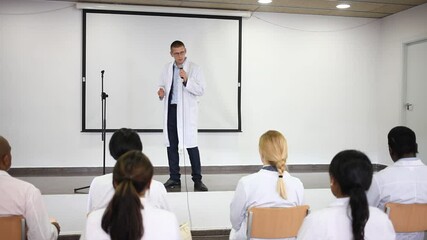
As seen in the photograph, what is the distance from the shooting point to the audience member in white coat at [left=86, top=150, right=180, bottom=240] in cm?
144

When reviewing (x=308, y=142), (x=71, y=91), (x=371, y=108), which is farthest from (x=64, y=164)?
(x=371, y=108)

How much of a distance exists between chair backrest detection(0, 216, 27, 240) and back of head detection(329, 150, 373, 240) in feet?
4.45

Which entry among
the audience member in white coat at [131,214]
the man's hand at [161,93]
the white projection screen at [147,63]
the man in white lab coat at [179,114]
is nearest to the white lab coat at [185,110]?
the man in white lab coat at [179,114]

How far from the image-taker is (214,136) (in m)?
6.42

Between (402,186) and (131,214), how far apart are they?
A: 156 centimetres

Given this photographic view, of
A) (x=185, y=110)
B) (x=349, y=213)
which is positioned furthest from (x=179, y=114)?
(x=349, y=213)

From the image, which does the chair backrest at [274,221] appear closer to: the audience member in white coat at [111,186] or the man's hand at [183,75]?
the audience member in white coat at [111,186]

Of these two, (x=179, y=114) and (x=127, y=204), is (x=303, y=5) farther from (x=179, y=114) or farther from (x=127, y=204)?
(x=127, y=204)

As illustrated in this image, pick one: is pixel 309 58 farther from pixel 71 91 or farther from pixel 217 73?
pixel 71 91

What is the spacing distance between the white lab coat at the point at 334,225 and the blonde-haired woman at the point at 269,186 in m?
0.69

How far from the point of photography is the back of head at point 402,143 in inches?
95.7

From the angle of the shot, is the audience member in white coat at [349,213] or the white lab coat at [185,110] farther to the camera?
the white lab coat at [185,110]

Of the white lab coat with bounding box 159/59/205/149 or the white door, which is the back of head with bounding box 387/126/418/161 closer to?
the white lab coat with bounding box 159/59/205/149

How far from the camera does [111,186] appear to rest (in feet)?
7.12
